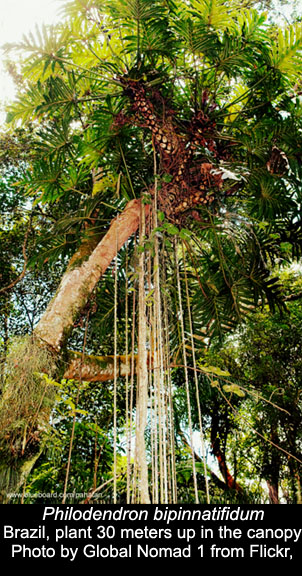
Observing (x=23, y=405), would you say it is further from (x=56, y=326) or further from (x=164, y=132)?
(x=164, y=132)

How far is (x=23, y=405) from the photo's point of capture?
4.33 feet

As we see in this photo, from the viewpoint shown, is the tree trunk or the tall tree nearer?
the tree trunk

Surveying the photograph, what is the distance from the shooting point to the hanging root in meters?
1.23

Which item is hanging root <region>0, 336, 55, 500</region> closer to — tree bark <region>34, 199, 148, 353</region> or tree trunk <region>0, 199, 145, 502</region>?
tree trunk <region>0, 199, 145, 502</region>

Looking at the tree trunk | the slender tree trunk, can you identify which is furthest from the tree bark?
the slender tree trunk

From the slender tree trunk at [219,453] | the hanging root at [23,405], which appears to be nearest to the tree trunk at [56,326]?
the hanging root at [23,405]

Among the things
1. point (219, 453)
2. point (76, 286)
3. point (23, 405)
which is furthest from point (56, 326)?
point (219, 453)

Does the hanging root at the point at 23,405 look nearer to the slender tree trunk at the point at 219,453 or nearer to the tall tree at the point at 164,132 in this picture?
the tall tree at the point at 164,132

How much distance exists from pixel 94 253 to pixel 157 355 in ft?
2.79

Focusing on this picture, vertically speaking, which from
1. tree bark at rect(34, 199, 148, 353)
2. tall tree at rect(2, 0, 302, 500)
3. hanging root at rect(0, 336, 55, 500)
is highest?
tall tree at rect(2, 0, 302, 500)
